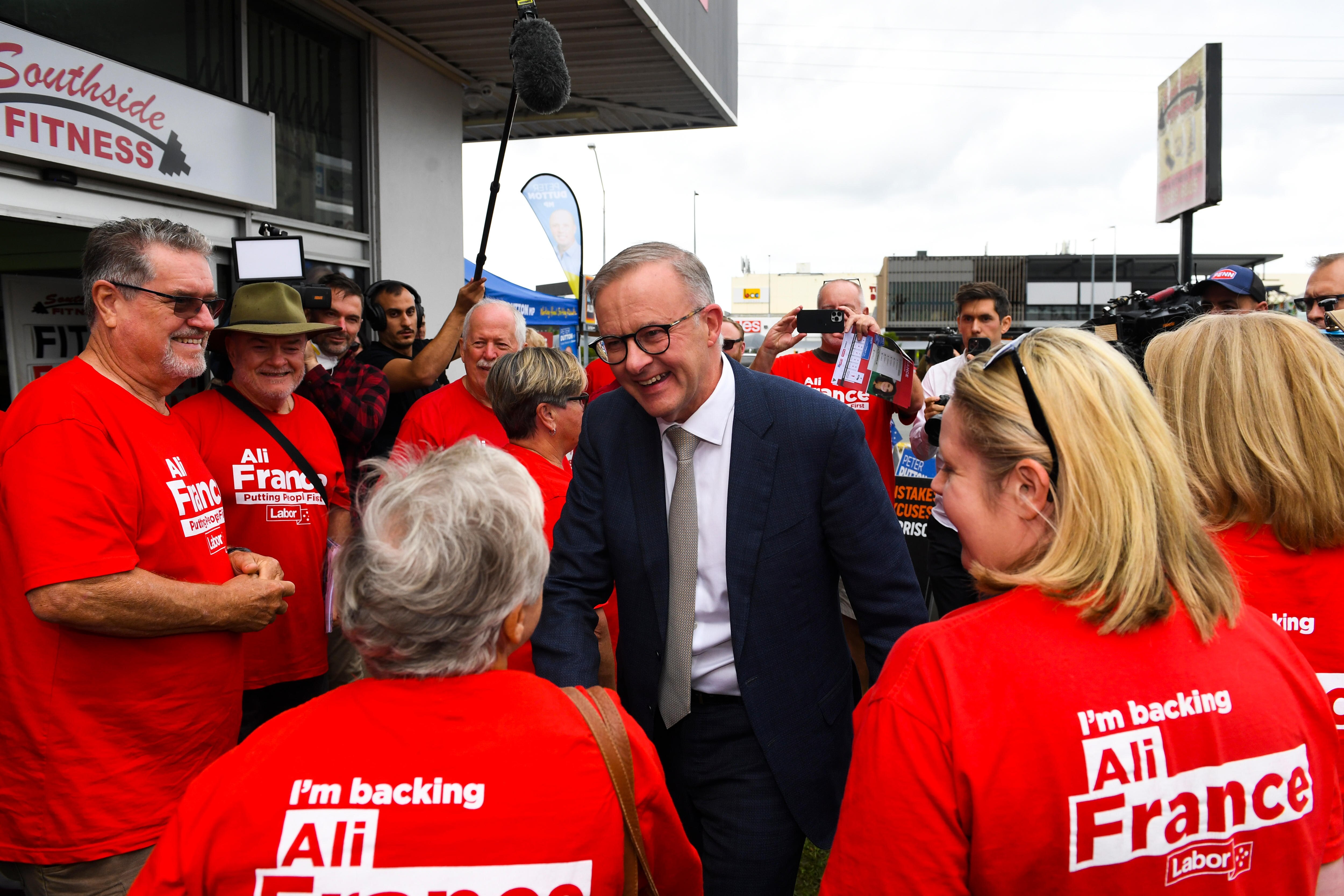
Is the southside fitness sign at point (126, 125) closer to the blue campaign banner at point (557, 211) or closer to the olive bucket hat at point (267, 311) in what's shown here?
the olive bucket hat at point (267, 311)

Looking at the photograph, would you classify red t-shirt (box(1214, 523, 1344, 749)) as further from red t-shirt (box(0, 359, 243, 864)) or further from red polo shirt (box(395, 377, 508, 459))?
red polo shirt (box(395, 377, 508, 459))

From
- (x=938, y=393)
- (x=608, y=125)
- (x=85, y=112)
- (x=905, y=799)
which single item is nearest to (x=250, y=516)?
(x=905, y=799)

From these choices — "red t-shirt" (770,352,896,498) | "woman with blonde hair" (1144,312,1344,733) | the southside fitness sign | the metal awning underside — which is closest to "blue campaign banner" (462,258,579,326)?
the metal awning underside

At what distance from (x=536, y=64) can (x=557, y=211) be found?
22.2ft

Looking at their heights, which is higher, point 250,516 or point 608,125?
point 608,125

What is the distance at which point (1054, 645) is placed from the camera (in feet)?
3.74

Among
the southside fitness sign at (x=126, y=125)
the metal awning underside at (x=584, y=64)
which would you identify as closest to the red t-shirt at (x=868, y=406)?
the metal awning underside at (x=584, y=64)

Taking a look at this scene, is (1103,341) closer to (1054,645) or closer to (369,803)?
(1054,645)

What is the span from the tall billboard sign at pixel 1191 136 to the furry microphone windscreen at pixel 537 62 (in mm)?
9630

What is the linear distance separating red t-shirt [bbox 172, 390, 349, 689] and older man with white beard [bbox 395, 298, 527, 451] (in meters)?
0.71

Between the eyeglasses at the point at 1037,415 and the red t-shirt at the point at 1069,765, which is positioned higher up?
the eyeglasses at the point at 1037,415

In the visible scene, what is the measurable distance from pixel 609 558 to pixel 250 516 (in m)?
1.45

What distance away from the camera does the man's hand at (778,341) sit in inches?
185

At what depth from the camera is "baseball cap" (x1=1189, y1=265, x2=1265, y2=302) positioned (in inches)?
141
